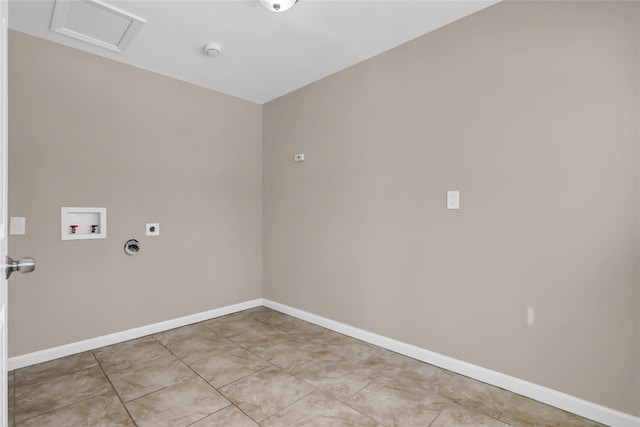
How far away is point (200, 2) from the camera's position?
214 centimetres

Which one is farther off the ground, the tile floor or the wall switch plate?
the wall switch plate

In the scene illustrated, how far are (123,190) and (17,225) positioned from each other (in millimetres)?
756

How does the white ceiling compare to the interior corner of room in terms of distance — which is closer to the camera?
the interior corner of room

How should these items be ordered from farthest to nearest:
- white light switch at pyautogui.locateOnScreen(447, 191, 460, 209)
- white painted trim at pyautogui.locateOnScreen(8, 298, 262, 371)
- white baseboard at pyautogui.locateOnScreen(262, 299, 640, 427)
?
white painted trim at pyautogui.locateOnScreen(8, 298, 262, 371), white light switch at pyautogui.locateOnScreen(447, 191, 460, 209), white baseboard at pyautogui.locateOnScreen(262, 299, 640, 427)

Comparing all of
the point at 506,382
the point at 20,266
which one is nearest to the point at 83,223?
the point at 20,266

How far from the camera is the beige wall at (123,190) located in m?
2.47

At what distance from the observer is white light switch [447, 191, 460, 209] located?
232cm

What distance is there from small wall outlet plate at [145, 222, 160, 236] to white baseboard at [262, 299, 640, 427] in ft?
6.14

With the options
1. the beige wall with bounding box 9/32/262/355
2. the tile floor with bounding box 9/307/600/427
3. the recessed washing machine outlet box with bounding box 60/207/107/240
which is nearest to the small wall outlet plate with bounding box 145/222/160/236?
the beige wall with bounding box 9/32/262/355

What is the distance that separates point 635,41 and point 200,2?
2480 millimetres

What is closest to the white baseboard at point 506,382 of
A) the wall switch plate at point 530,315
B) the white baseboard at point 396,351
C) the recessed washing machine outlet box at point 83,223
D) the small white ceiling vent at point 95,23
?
the white baseboard at point 396,351

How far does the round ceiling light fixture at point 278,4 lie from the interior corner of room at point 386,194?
0.99 meters

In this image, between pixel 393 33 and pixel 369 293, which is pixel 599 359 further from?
pixel 393 33

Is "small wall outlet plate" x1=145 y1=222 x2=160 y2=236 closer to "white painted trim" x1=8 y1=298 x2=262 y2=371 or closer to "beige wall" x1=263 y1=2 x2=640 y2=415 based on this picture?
"white painted trim" x1=8 y1=298 x2=262 y2=371
